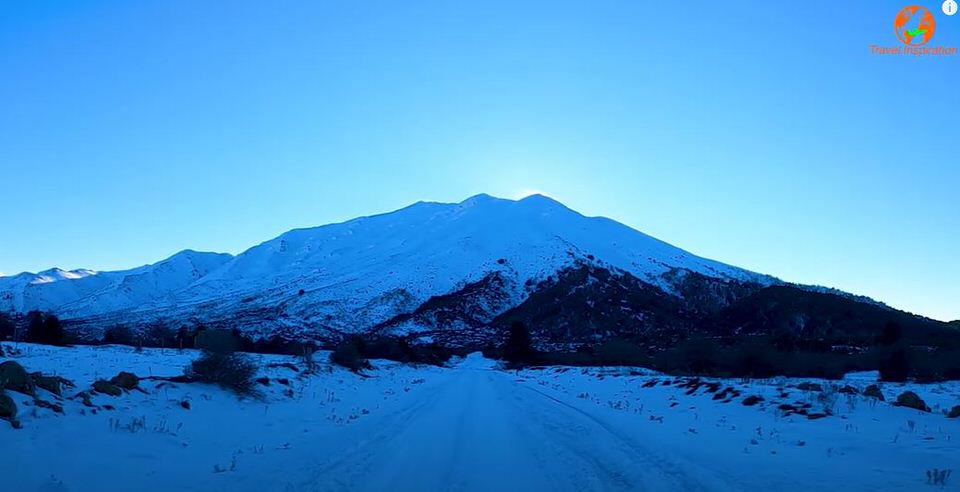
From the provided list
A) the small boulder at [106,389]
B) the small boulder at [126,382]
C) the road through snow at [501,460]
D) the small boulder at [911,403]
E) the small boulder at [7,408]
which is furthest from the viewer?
the small boulder at [911,403]

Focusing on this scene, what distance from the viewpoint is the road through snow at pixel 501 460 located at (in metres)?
7.61

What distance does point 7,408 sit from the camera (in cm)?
845

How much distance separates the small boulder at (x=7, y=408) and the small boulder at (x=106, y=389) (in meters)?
2.75

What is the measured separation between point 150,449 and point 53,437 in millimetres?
1335

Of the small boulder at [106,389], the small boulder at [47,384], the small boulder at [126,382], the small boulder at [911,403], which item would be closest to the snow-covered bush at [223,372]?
the small boulder at [126,382]

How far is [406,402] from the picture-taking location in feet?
63.1

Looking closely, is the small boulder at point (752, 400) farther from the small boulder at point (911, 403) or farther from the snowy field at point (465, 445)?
→ the small boulder at point (911, 403)

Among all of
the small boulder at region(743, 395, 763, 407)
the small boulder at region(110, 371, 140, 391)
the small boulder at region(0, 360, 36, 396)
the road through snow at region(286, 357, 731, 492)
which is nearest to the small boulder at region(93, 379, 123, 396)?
the small boulder at region(110, 371, 140, 391)

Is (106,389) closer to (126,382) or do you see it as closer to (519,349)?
(126,382)

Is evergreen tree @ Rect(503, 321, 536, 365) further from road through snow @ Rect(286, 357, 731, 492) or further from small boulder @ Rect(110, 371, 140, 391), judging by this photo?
small boulder @ Rect(110, 371, 140, 391)

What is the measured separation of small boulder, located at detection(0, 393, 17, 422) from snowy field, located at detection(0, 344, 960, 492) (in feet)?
0.83

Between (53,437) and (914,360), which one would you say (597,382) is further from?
(53,437)

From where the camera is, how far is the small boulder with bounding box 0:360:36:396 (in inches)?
376

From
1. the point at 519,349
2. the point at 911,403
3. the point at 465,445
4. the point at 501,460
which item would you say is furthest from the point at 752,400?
the point at 519,349
